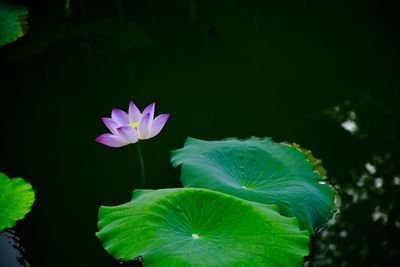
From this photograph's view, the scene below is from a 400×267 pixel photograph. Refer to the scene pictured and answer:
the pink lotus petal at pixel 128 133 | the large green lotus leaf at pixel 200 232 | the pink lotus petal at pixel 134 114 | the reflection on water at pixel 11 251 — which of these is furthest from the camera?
the reflection on water at pixel 11 251

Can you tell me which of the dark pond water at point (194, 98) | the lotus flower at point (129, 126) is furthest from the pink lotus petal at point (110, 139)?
the dark pond water at point (194, 98)

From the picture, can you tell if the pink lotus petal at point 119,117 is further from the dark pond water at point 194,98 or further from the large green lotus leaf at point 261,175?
the dark pond water at point 194,98

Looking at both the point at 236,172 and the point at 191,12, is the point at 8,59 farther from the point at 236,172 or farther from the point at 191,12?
the point at 236,172

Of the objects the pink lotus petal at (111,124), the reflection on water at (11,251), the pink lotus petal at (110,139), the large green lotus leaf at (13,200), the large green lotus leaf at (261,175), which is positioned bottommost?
the reflection on water at (11,251)

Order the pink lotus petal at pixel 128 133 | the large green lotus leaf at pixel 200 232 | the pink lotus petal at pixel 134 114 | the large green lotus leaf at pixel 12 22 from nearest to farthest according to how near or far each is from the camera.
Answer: the large green lotus leaf at pixel 200 232
the pink lotus petal at pixel 128 133
the pink lotus petal at pixel 134 114
the large green lotus leaf at pixel 12 22

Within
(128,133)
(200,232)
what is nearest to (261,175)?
(200,232)

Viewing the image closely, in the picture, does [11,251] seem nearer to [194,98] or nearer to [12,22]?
[194,98]

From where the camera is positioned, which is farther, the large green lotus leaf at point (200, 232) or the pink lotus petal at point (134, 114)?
the pink lotus petal at point (134, 114)

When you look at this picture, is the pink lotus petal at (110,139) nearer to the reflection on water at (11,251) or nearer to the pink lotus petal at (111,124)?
the pink lotus petal at (111,124)

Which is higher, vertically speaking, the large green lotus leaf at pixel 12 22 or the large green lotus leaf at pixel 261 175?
the large green lotus leaf at pixel 12 22
